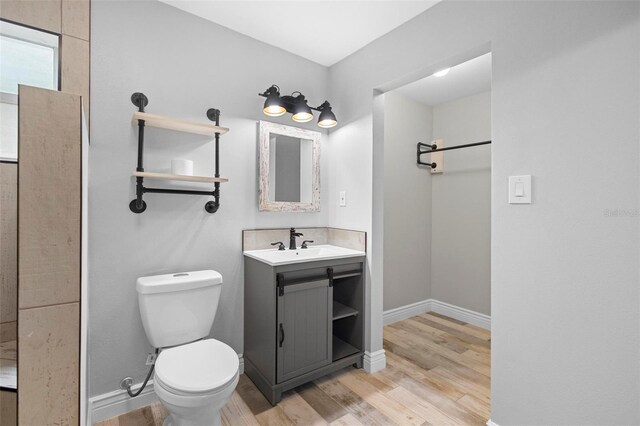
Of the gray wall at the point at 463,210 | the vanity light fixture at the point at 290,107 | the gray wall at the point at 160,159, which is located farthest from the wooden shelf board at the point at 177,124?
the gray wall at the point at 463,210

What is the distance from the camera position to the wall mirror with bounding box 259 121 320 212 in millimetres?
2270

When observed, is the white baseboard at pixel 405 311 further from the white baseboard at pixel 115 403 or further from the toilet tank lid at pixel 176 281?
the white baseboard at pixel 115 403

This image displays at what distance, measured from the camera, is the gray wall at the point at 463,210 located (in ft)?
9.84

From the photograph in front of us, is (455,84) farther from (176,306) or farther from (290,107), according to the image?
(176,306)

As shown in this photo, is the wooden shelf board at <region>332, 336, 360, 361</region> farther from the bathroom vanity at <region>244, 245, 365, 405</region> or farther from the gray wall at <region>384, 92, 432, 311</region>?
the gray wall at <region>384, 92, 432, 311</region>

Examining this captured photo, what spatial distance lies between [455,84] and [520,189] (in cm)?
180

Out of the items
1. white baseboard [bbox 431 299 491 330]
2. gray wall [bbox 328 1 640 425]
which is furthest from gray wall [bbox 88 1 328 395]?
white baseboard [bbox 431 299 491 330]

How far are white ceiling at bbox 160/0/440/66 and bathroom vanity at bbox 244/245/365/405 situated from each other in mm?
1566

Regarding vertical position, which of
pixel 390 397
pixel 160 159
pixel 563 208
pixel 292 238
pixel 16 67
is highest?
pixel 16 67

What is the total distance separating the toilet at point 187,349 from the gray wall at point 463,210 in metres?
2.49

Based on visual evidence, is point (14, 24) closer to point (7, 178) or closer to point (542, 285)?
point (7, 178)

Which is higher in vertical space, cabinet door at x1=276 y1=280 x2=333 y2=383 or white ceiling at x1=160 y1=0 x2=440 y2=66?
white ceiling at x1=160 y1=0 x2=440 y2=66

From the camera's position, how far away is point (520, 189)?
57.3 inches

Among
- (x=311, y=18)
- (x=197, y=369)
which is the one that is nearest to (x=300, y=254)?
(x=197, y=369)
